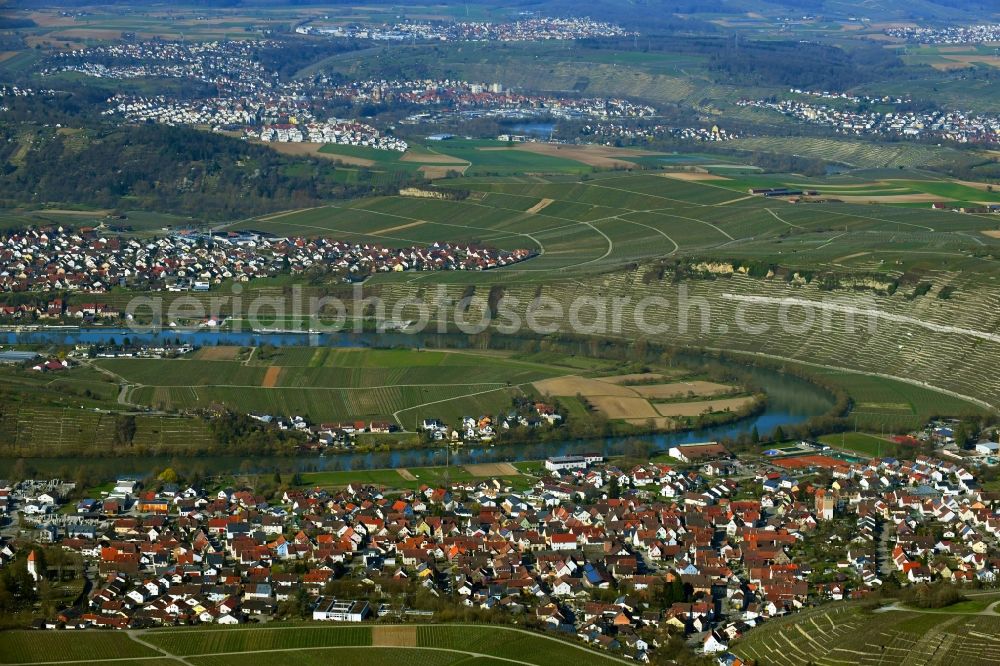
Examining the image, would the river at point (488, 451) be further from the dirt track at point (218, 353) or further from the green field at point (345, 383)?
the green field at point (345, 383)

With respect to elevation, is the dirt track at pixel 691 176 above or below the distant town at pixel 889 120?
above

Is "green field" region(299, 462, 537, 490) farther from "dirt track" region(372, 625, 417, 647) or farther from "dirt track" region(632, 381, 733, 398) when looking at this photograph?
"dirt track" region(372, 625, 417, 647)

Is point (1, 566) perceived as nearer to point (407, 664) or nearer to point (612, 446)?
point (407, 664)

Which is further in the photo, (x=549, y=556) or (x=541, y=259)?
(x=541, y=259)

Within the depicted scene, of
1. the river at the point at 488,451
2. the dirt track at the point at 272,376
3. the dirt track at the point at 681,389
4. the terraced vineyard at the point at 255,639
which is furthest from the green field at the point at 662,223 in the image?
the terraced vineyard at the point at 255,639

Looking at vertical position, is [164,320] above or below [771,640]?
below

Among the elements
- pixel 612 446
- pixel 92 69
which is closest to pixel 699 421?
pixel 612 446
